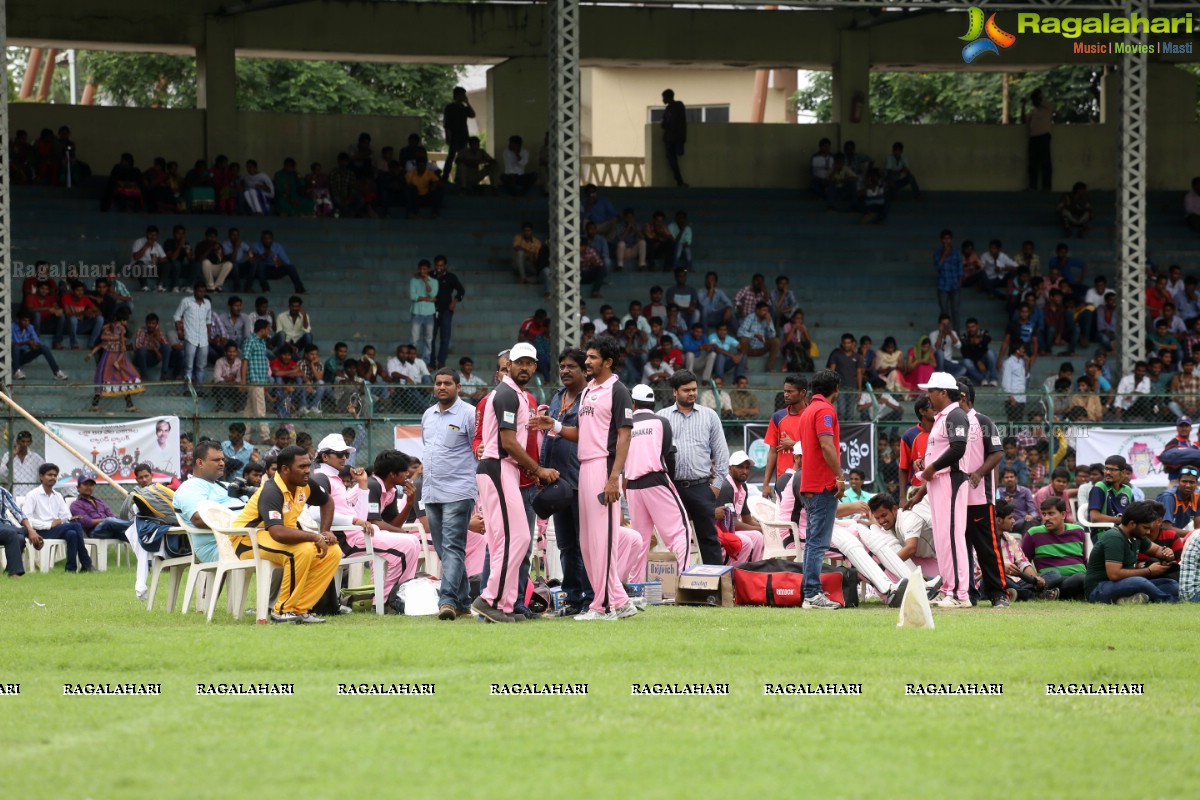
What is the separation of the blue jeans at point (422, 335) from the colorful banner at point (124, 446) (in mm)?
6825

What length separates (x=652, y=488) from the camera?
46.1ft

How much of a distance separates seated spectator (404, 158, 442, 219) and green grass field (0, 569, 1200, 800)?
21.7 m

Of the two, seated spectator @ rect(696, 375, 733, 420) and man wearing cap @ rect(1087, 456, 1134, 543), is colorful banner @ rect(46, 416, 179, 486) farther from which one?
man wearing cap @ rect(1087, 456, 1134, 543)

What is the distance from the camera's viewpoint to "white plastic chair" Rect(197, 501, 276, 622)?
12.3 m

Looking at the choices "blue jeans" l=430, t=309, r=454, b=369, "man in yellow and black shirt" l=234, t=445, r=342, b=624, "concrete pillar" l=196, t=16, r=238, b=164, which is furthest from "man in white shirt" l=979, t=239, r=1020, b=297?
Answer: "man in yellow and black shirt" l=234, t=445, r=342, b=624

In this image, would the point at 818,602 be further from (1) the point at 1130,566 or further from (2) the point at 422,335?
(2) the point at 422,335

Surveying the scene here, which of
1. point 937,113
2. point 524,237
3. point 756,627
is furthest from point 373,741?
point 937,113

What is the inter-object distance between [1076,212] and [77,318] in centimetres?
1968

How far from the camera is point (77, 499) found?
67.5 feet

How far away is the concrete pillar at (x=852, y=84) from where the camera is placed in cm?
3694

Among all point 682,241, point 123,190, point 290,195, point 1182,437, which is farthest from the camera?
point 290,195

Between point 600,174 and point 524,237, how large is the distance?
856 cm

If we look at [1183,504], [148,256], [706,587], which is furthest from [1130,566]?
[148,256]

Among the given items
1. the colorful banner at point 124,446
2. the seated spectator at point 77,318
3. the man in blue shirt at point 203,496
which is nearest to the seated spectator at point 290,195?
the seated spectator at point 77,318
